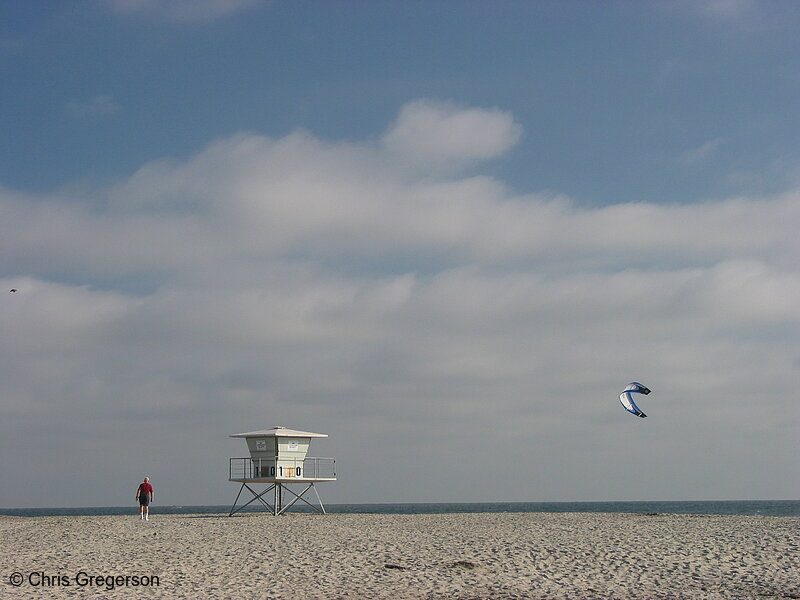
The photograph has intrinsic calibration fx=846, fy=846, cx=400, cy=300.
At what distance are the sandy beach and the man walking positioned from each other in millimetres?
6372

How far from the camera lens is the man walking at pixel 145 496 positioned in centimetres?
2838

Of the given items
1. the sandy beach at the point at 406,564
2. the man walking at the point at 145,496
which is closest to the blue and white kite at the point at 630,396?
the sandy beach at the point at 406,564

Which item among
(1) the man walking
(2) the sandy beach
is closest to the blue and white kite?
(2) the sandy beach

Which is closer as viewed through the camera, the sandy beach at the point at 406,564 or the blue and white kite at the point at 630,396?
the sandy beach at the point at 406,564

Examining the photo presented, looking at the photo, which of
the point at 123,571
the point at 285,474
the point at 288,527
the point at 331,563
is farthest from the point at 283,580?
the point at 285,474

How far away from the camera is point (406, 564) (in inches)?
617

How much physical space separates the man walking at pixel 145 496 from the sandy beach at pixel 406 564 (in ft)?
20.9

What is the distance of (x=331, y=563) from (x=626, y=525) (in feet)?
37.6

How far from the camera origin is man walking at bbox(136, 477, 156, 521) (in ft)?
93.1

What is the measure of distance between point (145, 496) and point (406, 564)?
15.7 m

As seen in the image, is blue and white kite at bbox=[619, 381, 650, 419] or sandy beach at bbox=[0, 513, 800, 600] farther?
blue and white kite at bbox=[619, 381, 650, 419]

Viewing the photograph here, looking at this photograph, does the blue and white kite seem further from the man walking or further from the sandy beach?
the man walking

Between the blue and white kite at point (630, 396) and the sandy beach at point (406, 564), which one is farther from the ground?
the blue and white kite at point (630, 396)

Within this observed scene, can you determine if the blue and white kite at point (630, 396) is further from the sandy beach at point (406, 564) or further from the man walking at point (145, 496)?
the man walking at point (145, 496)
